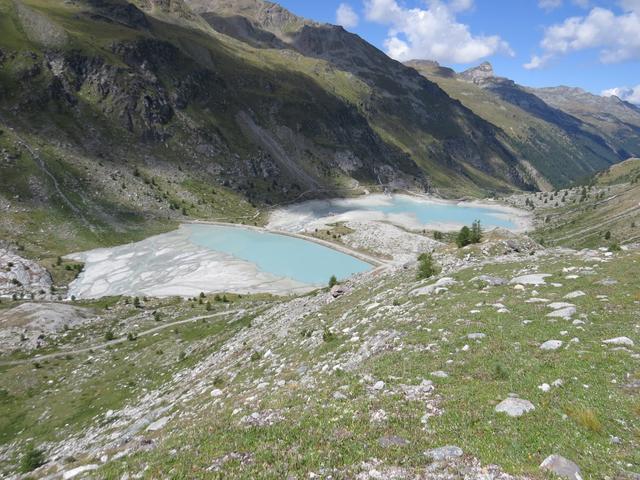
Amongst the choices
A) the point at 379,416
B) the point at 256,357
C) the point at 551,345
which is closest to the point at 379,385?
the point at 379,416

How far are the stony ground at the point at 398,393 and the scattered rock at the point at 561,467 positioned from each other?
39mm

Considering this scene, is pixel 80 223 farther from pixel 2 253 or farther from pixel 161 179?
pixel 161 179

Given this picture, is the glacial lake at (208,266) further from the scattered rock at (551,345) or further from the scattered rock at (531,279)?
the scattered rock at (551,345)

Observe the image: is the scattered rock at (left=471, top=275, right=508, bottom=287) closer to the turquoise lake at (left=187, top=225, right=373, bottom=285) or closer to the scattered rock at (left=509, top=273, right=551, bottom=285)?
the scattered rock at (left=509, top=273, right=551, bottom=285)

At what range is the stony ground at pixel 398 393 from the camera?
11078 mm

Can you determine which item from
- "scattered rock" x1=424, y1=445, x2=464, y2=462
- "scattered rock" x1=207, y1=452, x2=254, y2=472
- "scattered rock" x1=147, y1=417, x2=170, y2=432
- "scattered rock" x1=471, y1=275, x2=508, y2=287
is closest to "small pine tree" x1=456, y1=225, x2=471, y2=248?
"scattered rock" x1=471, y1=275, x2=508, y2=287

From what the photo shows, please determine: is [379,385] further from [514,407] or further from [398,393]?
[514,407]

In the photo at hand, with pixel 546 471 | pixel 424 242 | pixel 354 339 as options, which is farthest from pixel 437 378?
pixel 424 242

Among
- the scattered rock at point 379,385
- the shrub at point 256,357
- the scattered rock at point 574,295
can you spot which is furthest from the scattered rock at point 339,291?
the scattered rock at point 379,385

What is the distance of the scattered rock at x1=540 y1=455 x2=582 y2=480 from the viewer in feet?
30.4

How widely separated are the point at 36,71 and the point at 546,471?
19888 centimetres

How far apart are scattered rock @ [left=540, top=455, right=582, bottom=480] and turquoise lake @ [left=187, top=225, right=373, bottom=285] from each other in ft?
250

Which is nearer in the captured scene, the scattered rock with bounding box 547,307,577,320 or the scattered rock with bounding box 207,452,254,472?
the scattered rock with bounding box 207,452,254,472

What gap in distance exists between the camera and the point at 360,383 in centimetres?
1633
